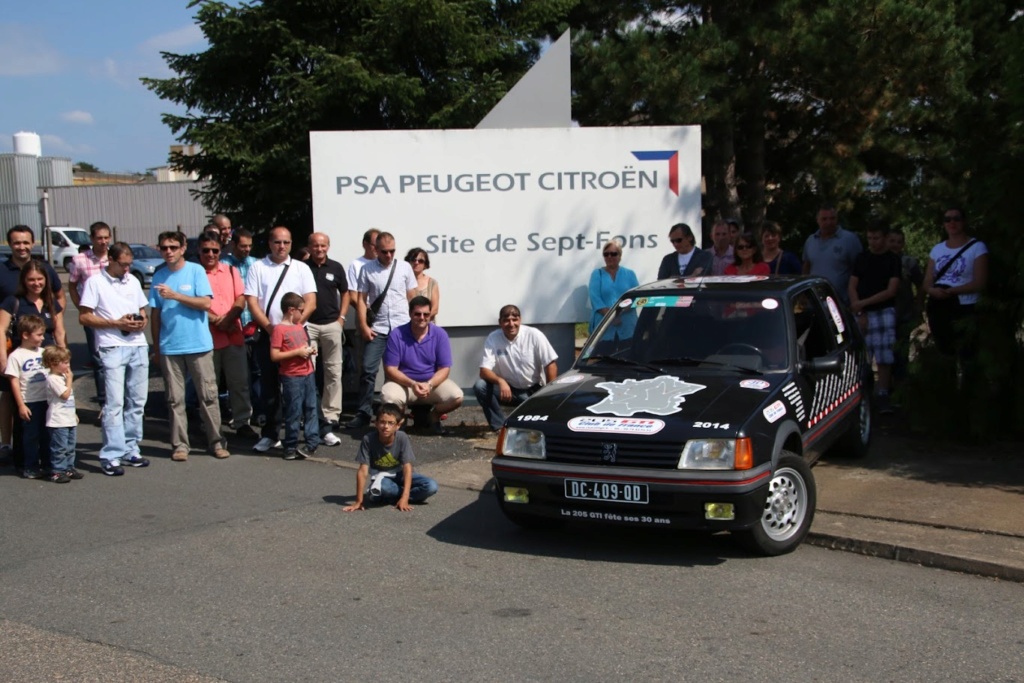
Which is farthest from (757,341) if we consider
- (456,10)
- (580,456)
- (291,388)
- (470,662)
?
(456,10)

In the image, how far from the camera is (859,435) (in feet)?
28.0

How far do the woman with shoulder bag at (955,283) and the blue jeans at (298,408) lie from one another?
5.33m

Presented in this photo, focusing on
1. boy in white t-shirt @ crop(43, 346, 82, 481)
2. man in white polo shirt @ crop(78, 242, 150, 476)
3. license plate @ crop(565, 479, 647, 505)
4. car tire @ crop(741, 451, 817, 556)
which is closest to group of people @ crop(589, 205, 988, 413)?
car tire @ crop(741, 451, 817, 556)

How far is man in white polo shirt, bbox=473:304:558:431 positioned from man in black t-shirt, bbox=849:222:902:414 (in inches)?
117

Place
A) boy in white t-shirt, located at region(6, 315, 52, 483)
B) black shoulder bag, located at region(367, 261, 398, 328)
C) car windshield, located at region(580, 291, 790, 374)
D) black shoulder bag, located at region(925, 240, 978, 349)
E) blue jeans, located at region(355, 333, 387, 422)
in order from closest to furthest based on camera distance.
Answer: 1. car windshield, located at region(580, 291, 790, 374)
2. boy in white t-shirt, located at region(6, 315, 52, 483)
3. black shoulder bag, located at region(925, 240, 978, 349)
4. black shoulder bag, located at region(367, 261, 398, 328)
5. blue jeans, located at region(355, 333, 387, 422)

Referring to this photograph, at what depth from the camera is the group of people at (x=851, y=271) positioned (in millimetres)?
9641

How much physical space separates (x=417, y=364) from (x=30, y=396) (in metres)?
3.18

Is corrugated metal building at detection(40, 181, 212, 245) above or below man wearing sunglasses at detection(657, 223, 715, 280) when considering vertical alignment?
above

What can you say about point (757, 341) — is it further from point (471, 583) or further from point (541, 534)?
point (471, 583)

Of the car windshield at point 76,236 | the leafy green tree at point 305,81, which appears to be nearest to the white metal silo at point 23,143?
the car windshield at point 76,236

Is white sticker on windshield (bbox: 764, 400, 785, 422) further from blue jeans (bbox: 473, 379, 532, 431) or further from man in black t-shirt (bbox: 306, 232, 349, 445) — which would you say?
man in black t-shirt (bbox: 306, 232, 349, 445)

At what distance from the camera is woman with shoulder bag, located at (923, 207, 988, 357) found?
859 cm

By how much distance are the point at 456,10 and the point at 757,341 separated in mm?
8773

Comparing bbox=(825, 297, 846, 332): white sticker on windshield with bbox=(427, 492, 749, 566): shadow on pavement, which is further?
bbox=(825, 297, 846, 332): white sticker on windshield
